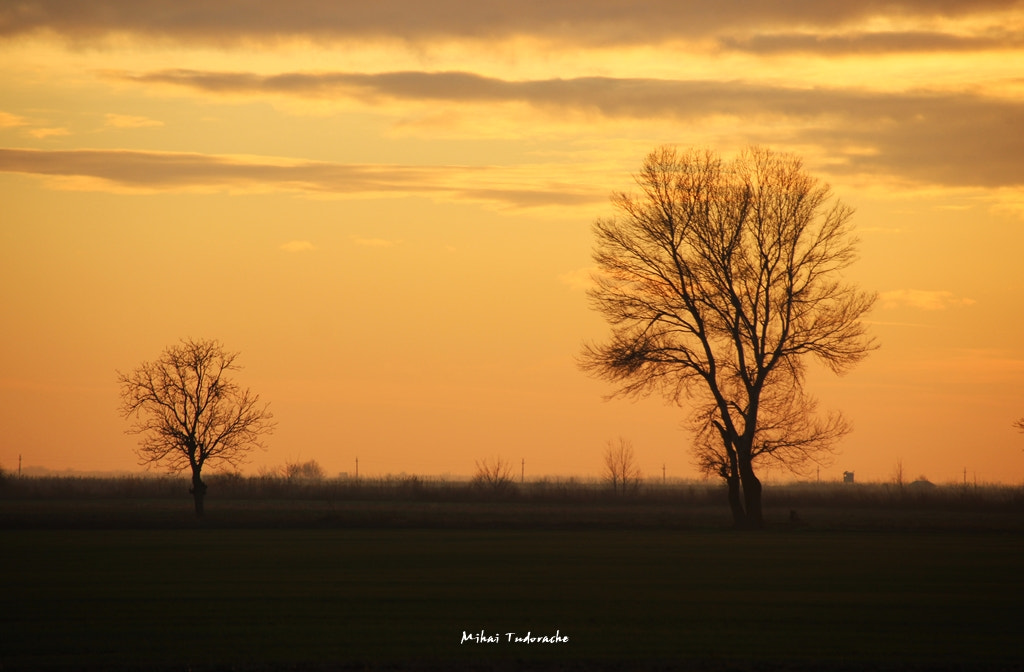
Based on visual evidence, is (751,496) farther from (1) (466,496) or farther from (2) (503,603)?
(1) (466,496)

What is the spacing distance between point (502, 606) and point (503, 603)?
1.55ft

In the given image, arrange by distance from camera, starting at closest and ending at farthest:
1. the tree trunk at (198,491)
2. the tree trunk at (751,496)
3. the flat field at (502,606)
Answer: the flat field at (502,606) < the tree trunk at (751,496) < the tree trunk at (198,491)

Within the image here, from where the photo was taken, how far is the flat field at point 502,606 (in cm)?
1753

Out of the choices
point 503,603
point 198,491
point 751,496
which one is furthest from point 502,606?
point 198,491

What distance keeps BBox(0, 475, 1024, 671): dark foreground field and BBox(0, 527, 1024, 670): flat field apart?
7 centimetres

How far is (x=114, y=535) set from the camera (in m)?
44.5

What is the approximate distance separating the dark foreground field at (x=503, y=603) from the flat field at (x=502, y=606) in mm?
66

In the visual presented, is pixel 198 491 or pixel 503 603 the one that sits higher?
pixel 198 491

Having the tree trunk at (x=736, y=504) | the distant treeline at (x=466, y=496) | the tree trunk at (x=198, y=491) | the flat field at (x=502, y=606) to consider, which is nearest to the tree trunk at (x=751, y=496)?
the tree trunk at (x=736, y=504)

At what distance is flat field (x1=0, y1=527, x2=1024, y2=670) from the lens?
A: 690 inches

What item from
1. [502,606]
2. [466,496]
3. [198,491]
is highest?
[198,491]

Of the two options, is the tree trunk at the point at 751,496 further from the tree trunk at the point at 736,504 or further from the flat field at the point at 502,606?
the flat field at the point at 502,606

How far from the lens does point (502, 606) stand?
74.9ft

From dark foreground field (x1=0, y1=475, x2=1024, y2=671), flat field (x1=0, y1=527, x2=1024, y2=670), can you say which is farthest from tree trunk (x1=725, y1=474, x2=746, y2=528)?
flat field (x1=0, y1=527, x2=1024, y2=670)
